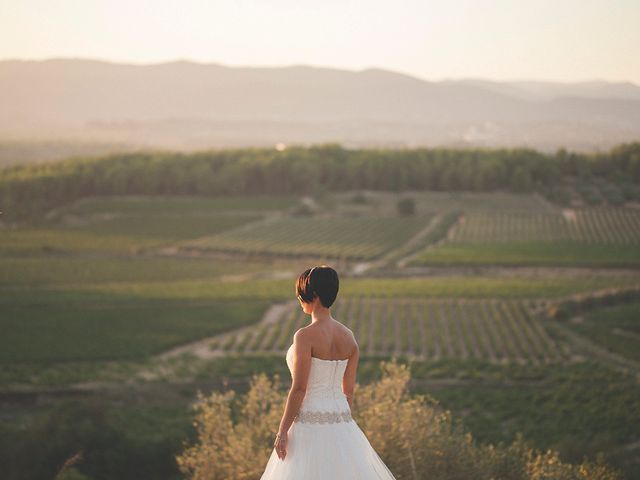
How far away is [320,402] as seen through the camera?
22.0ft

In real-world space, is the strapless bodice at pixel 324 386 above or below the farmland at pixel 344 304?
above

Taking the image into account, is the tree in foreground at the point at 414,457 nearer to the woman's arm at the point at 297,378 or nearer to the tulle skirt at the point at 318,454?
the tulle skirt at the point at 318,454

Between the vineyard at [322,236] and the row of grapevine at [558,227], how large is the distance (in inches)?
226

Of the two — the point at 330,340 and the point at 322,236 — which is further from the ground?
the point at 330,340

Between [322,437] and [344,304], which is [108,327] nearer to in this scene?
[344,304]

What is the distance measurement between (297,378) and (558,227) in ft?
223

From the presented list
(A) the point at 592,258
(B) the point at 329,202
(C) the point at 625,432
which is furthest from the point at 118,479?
(B) the point at 329,202

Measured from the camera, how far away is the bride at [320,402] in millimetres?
6453

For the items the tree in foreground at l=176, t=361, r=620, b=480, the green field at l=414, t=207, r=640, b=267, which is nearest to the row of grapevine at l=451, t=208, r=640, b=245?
the green field at l=414, t=207, r=640, b=267

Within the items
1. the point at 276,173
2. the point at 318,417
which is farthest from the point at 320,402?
the point at 276,173

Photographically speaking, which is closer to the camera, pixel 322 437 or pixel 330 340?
pixel 330 340

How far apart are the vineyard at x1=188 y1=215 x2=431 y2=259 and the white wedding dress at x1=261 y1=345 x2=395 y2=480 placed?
59.7m

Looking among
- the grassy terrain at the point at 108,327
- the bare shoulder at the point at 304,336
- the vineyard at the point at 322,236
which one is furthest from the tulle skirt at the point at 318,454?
the vineyard at the point at 322,236

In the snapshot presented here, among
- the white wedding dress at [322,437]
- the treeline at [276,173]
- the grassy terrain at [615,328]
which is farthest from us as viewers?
the treeline at [276,173]
